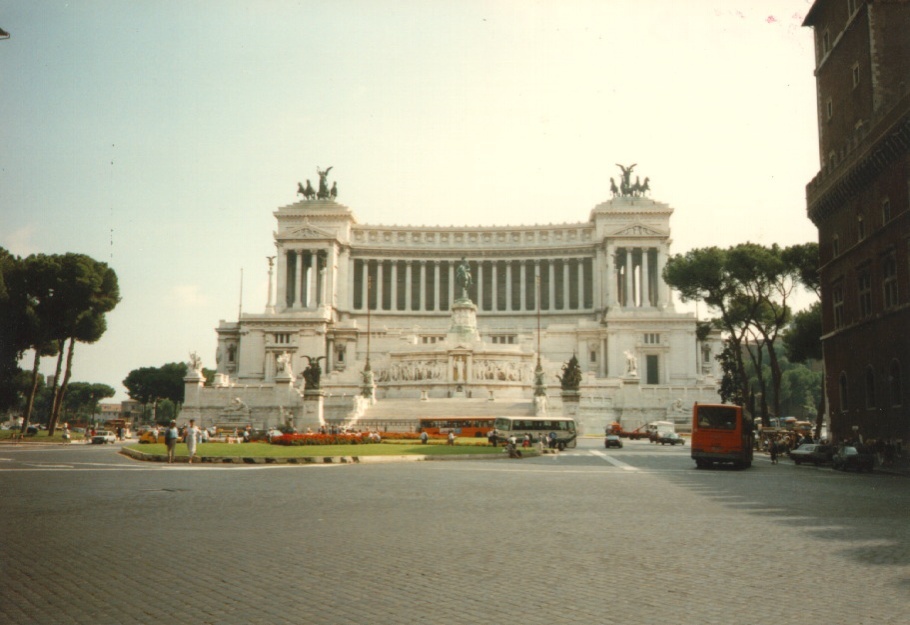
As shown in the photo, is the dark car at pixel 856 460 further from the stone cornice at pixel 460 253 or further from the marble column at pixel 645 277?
the stone cornice at pixel 460 253

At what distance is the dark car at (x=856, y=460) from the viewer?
120ft

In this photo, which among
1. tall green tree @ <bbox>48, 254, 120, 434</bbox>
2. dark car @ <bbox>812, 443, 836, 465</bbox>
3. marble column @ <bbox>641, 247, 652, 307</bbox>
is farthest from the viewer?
marble column @ <bbox>641, 247, 652, 307</bbox>

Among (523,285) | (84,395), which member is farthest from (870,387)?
(84,395)

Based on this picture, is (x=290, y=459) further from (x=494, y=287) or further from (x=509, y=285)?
(x=494, y=287)

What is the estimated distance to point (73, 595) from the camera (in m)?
9.84

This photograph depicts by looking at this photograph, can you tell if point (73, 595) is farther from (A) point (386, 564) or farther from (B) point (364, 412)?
(B) point (364, 412)

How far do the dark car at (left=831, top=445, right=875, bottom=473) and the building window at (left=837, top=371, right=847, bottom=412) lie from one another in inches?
508

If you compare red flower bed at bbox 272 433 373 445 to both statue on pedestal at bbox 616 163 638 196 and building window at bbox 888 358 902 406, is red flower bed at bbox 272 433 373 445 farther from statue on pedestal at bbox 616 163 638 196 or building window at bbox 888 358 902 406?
statue on pedestal at bbox 616 163 638 196

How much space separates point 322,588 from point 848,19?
4862 centimetres

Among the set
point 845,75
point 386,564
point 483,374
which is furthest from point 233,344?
point 386,564

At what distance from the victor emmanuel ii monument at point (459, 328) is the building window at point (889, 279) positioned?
3488 cm

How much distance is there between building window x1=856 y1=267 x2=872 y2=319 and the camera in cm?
4516

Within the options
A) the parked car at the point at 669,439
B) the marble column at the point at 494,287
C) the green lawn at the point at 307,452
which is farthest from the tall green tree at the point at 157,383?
the green lawn at the point at 307,452

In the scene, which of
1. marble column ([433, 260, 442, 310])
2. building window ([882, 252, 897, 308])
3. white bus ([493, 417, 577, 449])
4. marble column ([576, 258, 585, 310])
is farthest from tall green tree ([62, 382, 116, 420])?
building window ([882, 252, 897, 308])
